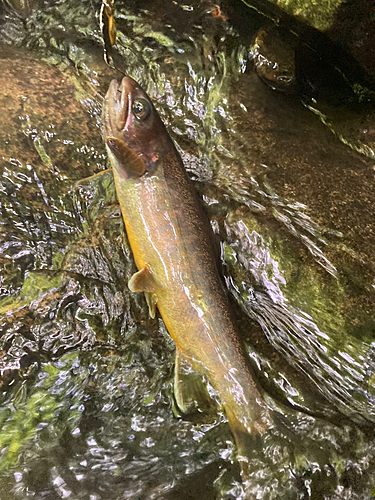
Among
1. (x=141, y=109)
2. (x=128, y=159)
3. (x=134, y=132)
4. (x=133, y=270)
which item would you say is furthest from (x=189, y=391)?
(x=141, y=109)

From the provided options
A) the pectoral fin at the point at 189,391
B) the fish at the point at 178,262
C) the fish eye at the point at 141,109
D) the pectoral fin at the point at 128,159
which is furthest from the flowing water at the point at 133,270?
the fish eye at the point at 141,109

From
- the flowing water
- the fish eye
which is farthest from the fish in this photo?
the flowing water

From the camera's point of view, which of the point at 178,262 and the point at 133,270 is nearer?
the point at 178,262

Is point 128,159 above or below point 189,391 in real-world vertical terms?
above

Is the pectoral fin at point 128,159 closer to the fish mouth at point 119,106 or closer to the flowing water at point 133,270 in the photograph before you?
the fish mouth at point 119,106

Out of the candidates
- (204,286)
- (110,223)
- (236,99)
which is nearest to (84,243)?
(110,223)

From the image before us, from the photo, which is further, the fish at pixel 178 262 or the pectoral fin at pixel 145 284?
the pectoral fin at pixel 145 284

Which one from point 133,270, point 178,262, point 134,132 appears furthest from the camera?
point 133,270

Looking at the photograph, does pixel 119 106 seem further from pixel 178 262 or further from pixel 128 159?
pixel 178 262
